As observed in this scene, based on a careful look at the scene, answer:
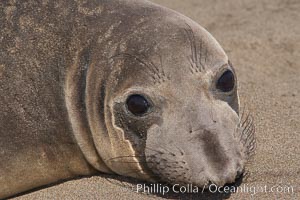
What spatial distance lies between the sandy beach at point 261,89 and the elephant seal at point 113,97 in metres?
→ 0.14

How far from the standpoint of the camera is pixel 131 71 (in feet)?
10.4

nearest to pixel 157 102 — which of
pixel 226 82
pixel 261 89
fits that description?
pixel 226 82

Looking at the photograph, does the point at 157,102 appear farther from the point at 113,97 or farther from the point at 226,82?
the point at 226,82

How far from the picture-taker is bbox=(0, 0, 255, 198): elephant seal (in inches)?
120

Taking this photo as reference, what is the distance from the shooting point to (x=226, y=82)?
3209 mm

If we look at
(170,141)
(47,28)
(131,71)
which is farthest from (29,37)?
(170,141)

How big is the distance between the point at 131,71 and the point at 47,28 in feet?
2.20

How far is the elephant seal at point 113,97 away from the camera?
120 inches

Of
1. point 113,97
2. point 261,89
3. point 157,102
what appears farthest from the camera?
point 261,89

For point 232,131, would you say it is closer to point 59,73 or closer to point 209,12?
point 59,73

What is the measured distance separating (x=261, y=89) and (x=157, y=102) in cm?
183

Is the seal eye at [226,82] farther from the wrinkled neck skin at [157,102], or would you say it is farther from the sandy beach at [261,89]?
the sandy beach at [261,89]

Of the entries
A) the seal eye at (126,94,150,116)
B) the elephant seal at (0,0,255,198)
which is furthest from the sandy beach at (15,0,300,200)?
the seal eye at (126,94,150,116)

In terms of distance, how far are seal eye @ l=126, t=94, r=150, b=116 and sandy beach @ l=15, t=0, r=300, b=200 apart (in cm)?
49
